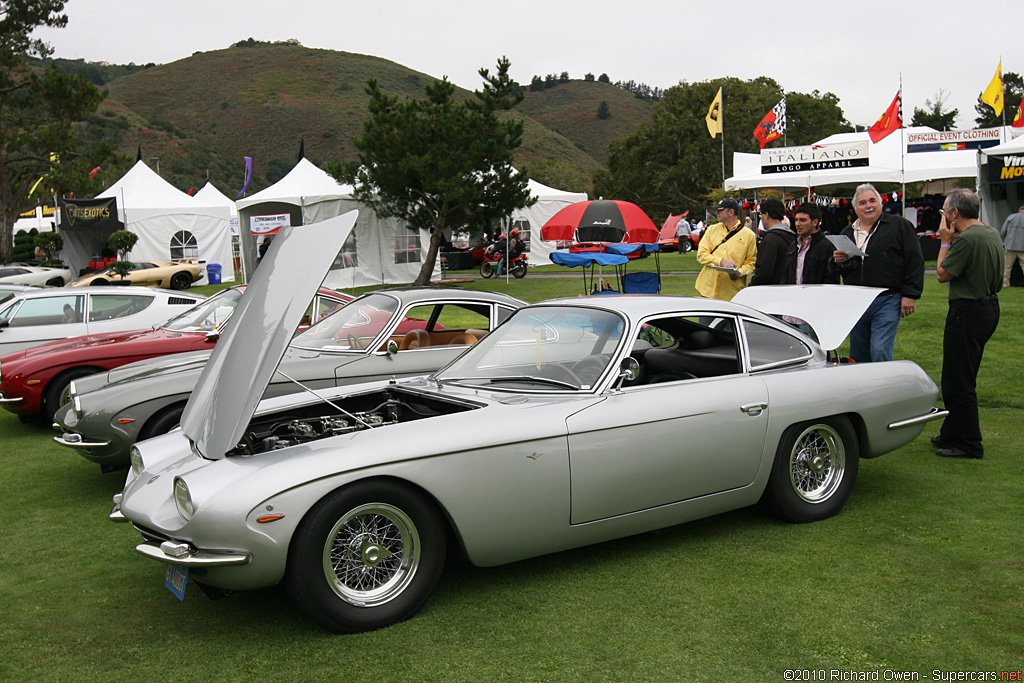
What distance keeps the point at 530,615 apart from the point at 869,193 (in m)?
4.43

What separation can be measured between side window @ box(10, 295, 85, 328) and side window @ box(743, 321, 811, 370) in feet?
26.4

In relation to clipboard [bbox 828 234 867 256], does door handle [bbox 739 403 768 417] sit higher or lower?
lower

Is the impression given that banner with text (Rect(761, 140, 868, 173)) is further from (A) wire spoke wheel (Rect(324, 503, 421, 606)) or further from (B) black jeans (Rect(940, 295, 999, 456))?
(A) wire spoke wheel (Rect(324, 503, 421, 606))

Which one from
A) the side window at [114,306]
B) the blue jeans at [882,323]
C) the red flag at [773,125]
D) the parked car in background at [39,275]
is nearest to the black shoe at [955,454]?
the blue jeans at [882,323]

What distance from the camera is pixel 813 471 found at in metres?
4.56

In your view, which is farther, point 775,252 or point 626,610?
point 775,252

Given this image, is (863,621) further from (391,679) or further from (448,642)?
(391,679)

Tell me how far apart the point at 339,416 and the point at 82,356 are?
443 centimetres

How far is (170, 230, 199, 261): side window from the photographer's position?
94.1 feet

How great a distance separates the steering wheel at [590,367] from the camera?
159 inches

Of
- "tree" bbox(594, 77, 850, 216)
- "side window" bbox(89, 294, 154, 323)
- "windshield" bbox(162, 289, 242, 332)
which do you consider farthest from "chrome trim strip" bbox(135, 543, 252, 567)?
"tree" bbox(594, 77, 850, 216)

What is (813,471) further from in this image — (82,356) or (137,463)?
(82,356)

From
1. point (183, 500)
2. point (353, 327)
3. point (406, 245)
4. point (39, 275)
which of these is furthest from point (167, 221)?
point (183, 500)

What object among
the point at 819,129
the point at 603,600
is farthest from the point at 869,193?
the point at 819,129
